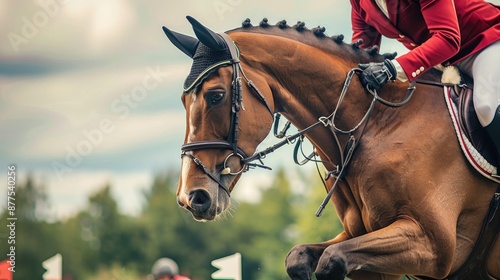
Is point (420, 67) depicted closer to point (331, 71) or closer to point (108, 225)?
point (331, 71)

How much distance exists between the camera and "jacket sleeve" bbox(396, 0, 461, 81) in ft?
17.0

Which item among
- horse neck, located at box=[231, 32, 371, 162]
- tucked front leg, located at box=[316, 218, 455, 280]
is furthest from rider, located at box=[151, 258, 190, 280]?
tucked front leg, located at box=[316, 218, 455, 280]

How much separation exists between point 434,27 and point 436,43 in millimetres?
111

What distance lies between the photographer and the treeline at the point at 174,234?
27.8m

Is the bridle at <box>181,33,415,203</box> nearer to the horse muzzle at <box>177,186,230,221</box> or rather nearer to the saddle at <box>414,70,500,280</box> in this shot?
the horse muzzle at <box>177,186,230,221</box>

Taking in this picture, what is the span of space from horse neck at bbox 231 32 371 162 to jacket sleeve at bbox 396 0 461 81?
324mm

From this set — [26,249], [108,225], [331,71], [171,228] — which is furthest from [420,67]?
[171,228]

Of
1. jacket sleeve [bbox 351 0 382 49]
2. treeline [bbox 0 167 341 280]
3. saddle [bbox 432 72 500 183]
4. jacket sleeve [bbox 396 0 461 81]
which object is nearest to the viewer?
jacket sleeve [bbox 396 0 461 81]

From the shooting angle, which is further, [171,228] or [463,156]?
[171,228]

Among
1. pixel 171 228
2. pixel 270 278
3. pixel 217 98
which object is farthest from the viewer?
pixel 171 228

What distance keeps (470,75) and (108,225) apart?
88.7 feet

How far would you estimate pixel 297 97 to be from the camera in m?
5.28

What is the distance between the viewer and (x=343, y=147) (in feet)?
17.4

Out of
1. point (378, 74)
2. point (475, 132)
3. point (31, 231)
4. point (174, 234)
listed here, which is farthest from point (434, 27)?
point (174, 234)
